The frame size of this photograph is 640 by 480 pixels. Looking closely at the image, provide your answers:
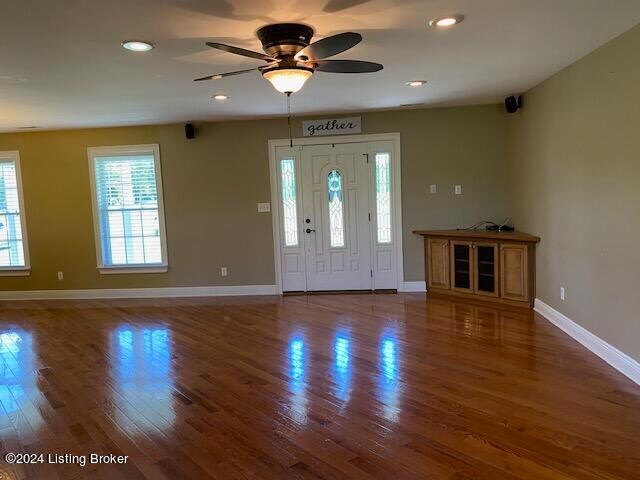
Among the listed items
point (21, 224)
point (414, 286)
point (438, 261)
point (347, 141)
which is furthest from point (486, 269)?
point (21, 224)

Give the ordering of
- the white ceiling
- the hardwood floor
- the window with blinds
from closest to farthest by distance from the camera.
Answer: the hardwood floor → the white ceiling → the window with blinds

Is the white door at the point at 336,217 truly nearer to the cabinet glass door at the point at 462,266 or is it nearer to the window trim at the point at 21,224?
the cabinet glass door at the point at 462,266

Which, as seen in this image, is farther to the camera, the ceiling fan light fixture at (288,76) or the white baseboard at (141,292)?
the white baseboard at (141,292)

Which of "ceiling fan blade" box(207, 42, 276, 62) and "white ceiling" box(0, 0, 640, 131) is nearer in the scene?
"ceiling fan blade" box(207, 42, 276, 62)

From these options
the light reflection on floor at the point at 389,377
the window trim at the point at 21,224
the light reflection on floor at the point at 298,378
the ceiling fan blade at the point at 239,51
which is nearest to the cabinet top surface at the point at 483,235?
the light reflection on floor at the point at 389,377

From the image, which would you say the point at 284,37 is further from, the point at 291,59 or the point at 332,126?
the point at 332,126

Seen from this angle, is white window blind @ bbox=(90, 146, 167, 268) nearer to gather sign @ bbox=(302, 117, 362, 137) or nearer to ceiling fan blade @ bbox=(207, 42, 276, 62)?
gather sign @ bbox=(302, 117, 362, 137)

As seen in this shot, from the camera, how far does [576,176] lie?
4113mm

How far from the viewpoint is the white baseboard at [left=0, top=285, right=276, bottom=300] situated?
6.70 metres

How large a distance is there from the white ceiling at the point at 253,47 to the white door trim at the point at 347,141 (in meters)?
0.88

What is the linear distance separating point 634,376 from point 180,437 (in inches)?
120

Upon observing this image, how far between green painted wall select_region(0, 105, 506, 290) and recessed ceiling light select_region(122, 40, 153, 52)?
327 cm

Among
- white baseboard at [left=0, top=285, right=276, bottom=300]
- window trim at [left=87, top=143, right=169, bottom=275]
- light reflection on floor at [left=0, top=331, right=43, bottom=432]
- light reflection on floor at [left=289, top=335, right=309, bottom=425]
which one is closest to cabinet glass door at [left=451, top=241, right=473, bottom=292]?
light reflection on floor at [left=289, top=335, right=309, bottom=425]

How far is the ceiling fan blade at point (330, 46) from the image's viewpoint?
7.97 ft
